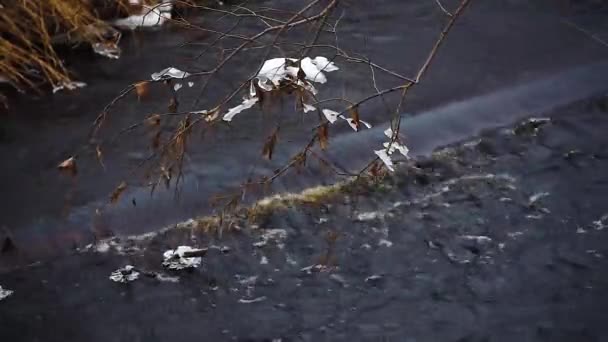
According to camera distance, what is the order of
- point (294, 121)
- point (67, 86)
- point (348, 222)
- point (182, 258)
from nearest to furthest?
point (182, 258), point (348, 222), point (294, 121), point (67, 86)

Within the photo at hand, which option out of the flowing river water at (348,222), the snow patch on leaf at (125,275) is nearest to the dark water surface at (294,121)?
the flowing river water at (348,222)

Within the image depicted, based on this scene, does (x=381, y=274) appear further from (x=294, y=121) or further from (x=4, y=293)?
(x=4, y=293)

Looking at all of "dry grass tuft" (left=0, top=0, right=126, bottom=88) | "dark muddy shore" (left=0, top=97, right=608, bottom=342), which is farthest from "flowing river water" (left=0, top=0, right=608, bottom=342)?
"dry grass tuft" (left=0, top=0, right=126, bottom=88)

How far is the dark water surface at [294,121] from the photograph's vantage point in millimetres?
4500

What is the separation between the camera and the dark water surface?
4500mm

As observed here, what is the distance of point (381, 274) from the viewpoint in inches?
157

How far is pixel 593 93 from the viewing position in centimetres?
545

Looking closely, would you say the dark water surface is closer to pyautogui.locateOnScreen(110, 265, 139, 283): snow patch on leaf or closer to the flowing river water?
the flowing river water

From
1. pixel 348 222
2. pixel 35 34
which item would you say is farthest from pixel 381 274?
pixel 35 34

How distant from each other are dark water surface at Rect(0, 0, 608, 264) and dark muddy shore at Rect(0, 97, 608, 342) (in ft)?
1.07

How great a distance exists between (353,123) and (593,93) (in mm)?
3372

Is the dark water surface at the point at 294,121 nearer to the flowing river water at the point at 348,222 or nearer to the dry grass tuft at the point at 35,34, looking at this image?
the flowing river water at the point at 348,222

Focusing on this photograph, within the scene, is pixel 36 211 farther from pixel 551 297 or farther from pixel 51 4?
pixel 551 297

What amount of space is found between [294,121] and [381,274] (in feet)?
4.97
